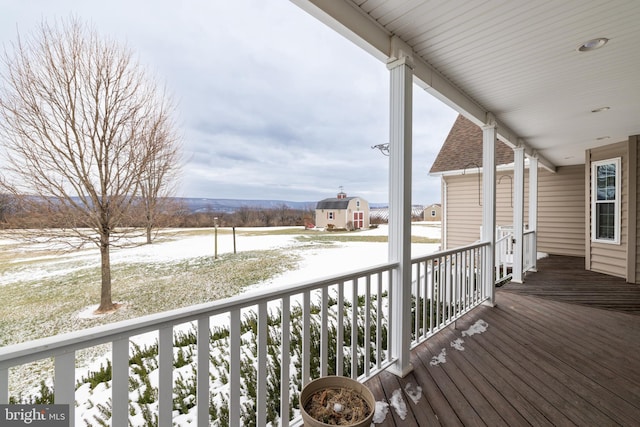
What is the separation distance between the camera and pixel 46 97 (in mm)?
3178

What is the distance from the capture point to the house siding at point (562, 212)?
22.3 ft

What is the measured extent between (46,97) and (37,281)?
7.00 feet

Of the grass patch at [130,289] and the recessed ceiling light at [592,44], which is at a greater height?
the recessed ceiling light at [592,44]

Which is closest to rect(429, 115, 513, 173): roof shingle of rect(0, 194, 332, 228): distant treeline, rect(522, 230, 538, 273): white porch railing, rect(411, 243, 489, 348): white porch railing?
rect(522, 230, 538, 273): white porch railing

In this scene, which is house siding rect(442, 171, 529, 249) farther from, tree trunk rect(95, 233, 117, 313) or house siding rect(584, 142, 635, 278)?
tree trunk rect(95, 233, 117, 313)

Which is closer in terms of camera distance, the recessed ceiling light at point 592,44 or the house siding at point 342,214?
the recessed ceiling light at point 592,44

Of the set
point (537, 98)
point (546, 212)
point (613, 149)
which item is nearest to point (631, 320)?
point (537, 98)

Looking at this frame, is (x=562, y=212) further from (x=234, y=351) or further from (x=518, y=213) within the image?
(x=234, y=351)

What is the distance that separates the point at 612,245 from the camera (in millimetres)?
5055

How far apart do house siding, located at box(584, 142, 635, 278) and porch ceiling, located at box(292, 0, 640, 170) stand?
1840 mm

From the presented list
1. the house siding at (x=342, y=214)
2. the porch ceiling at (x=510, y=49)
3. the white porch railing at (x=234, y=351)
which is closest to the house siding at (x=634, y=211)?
the porch ceiling at (x=510, y=49)

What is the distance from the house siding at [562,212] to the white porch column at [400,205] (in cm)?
741

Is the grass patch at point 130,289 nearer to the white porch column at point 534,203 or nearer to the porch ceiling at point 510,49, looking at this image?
the porch ceiling at point 510,49

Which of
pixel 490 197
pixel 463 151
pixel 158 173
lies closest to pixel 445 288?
pixel 490 197
